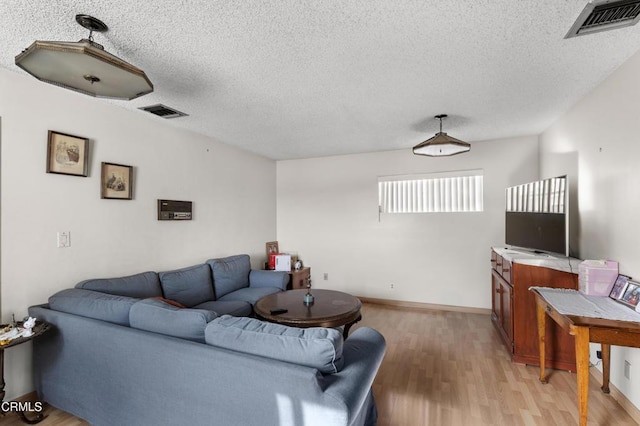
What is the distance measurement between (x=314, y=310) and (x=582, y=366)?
6.05 feet

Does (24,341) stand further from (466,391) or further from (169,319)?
(466,391)

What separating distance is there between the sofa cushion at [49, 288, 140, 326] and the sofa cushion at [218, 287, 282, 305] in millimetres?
1443

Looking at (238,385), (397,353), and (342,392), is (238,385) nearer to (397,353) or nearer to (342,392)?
(342,392)

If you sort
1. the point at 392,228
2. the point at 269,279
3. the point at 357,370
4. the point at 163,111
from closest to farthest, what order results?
the point at 357,370 → the point at 163,111 → the point at 269,279 → the point at 392,228

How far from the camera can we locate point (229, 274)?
3701 millimetres

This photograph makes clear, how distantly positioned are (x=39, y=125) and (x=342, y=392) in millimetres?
2920

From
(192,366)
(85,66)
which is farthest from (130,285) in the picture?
(85,66)

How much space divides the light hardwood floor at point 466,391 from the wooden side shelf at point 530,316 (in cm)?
11

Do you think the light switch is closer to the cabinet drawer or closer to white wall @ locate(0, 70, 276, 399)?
white wall @ locate(0, 70, 276, 399)

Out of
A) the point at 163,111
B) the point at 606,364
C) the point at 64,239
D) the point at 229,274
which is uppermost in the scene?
the point at 163,111

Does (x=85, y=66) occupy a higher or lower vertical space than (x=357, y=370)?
higher

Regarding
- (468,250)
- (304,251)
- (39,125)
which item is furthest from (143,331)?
(468,250)

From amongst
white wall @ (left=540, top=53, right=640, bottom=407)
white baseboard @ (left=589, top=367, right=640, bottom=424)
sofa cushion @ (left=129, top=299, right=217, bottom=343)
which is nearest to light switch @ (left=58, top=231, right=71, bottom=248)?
sofa cushion @ (left=129, top=299, right=217, bottom=343)

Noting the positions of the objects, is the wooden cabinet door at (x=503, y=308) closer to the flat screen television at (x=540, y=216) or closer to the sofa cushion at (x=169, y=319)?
the flat screen television at (x=540, y=216)
